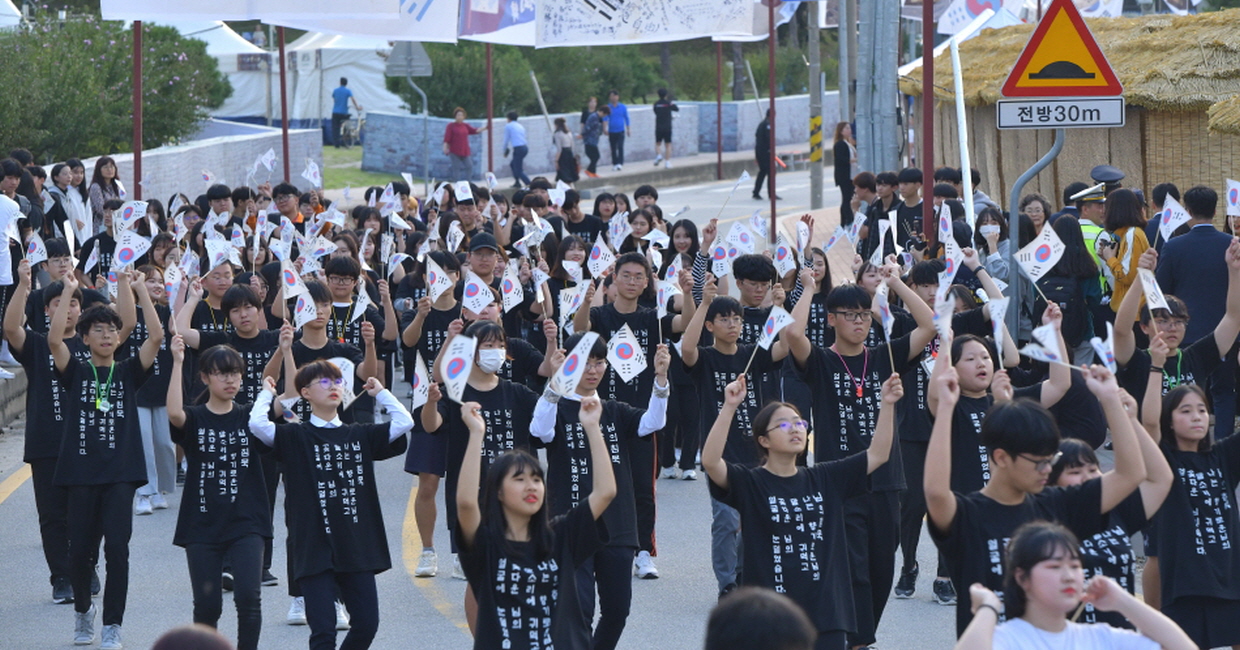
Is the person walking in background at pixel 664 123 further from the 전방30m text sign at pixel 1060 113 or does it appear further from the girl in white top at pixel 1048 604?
the girl in white top at pixel 1048 604

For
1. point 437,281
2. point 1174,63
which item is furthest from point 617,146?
point 437,281

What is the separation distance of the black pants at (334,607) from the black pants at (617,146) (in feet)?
92.4

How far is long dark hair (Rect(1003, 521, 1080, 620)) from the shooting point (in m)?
4.11

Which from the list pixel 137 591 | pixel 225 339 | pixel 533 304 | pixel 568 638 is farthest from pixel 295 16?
pixel 568 638

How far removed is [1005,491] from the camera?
5059mm

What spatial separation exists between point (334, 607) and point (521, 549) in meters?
1.41

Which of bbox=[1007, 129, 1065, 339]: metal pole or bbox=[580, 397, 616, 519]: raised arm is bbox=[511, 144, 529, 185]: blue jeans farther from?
bbox=[580, 397, 616, 519]: raised arm

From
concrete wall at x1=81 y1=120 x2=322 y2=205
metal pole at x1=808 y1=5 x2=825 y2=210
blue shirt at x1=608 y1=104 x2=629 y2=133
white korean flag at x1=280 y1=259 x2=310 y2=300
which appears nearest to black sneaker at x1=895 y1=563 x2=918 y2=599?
white korean flag at x1=280 y1=259 x2=310 y2=300

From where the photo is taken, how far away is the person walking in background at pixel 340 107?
1451 inches

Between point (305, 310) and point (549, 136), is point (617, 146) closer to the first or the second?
point (549, 136)

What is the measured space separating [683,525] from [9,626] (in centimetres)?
367

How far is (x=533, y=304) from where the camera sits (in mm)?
10016

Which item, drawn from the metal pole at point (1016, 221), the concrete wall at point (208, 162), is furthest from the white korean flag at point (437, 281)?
the concrete wall at point (208, 162)

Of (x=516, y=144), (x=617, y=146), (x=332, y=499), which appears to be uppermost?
(x=617, y=146)
